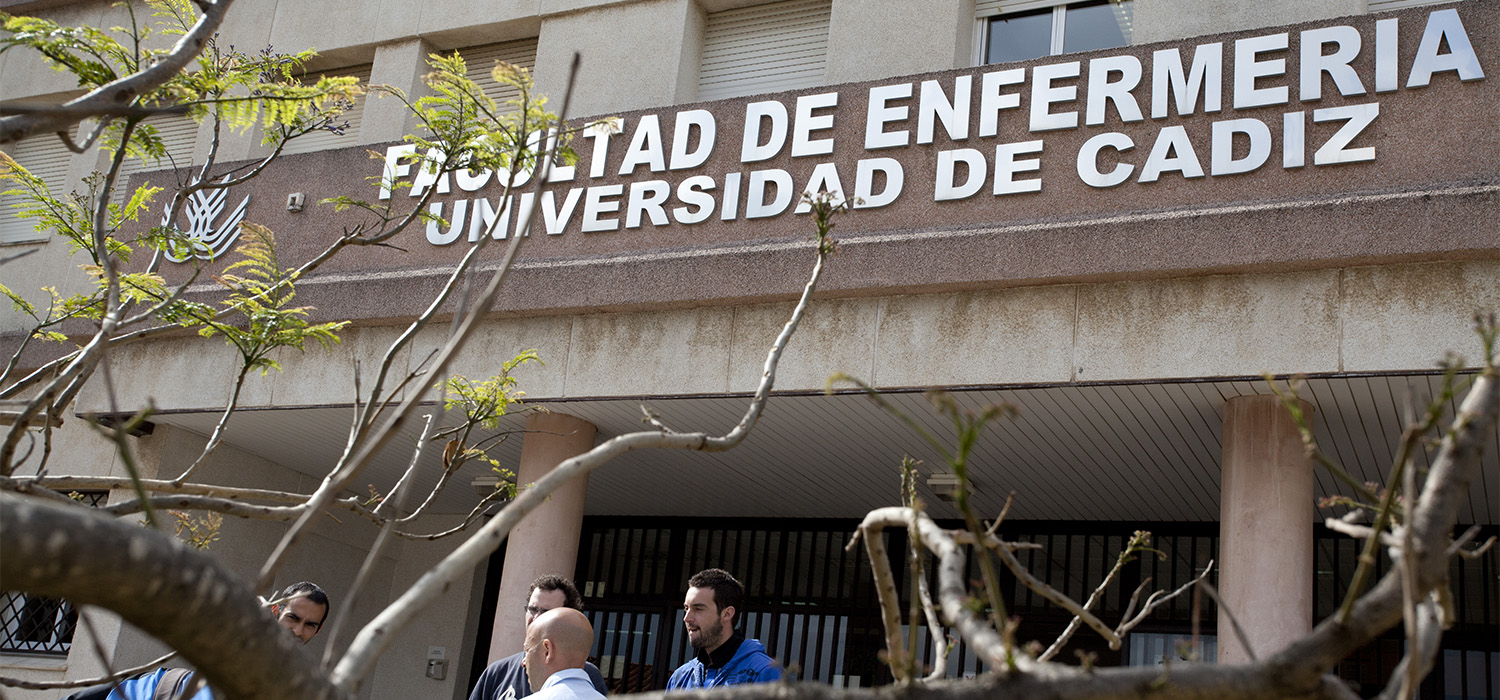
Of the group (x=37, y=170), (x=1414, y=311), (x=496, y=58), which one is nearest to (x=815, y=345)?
(x=1414, y=311)

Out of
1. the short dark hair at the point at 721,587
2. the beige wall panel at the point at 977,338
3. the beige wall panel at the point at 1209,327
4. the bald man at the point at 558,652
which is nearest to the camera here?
the bald man at the point at 558,652

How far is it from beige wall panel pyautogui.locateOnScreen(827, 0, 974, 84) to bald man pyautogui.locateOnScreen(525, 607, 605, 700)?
5.77 meters

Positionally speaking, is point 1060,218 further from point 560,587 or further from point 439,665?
point 439,665

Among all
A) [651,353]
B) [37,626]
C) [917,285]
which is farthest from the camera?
[37,626]

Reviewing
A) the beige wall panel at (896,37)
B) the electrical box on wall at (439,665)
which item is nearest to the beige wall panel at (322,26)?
the beige wall panel at (896,37)

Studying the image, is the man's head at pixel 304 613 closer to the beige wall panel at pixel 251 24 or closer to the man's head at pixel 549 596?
the man's head at pixel 549 596

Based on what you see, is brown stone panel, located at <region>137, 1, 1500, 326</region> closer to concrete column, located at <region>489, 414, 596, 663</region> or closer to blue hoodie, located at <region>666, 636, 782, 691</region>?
concrete column, located at <region>489, 414, 596, 663</region>

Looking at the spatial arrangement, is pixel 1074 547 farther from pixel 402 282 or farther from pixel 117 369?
pixel 117 369

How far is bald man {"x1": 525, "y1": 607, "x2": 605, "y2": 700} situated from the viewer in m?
4.61

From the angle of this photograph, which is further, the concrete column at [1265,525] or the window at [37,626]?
the window at [37,626]

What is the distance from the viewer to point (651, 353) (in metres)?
8.50

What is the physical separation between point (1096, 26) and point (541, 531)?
216 inches

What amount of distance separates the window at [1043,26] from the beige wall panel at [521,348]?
3.83 m

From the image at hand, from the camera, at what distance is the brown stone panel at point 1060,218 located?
6715 mm
